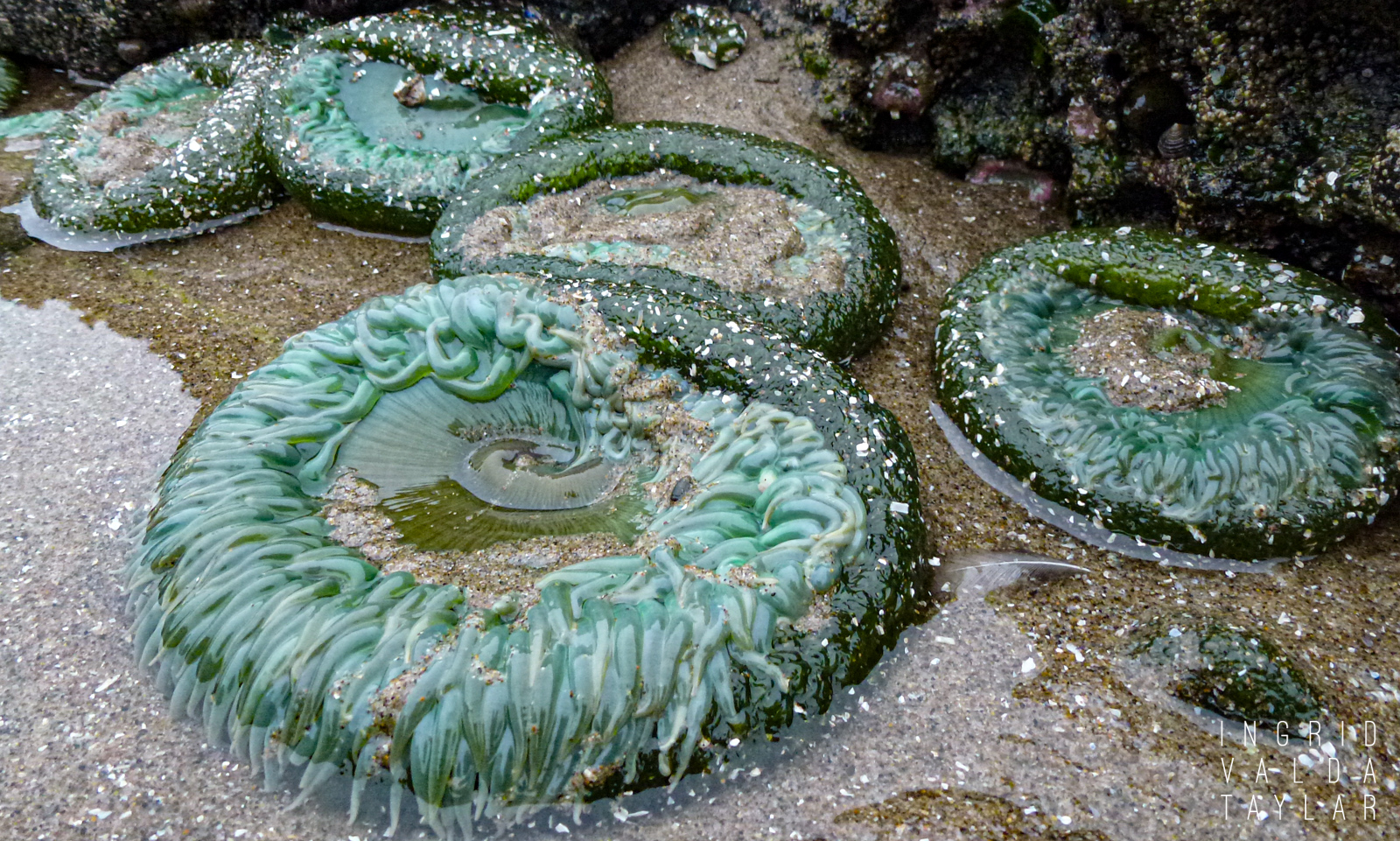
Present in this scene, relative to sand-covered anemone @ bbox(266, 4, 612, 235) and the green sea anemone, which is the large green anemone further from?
the green sea anemone

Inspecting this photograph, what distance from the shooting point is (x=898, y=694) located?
9.32 feet

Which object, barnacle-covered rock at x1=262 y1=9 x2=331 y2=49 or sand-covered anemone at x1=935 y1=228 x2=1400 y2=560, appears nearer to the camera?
sand-covered anemone at x1=935 y1=228 x2=1400 y2=560

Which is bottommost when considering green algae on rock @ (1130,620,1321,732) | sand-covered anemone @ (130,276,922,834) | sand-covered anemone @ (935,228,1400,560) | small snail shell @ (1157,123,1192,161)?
sand-covered anemone @ (130,276,922,834)

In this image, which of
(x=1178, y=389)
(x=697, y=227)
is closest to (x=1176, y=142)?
(x=1178, y=389)

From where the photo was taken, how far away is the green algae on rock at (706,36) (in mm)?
5828

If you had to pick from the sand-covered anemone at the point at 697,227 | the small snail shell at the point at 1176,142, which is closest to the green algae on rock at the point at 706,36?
the sand-covered anemone at the point at 697,227

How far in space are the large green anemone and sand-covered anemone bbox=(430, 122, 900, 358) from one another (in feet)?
5.03

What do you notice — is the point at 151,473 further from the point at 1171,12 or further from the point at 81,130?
the point at 1171,12

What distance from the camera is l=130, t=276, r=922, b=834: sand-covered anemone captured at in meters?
2.48

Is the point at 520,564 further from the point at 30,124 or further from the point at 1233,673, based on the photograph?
the point at 30,124

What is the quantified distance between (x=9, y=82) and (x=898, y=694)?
689 cm

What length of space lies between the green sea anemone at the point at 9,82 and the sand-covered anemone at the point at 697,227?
3.92 meters

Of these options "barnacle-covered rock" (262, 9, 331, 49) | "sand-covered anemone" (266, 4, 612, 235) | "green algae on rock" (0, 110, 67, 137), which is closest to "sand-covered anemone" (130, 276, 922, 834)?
"sand-covered anemone" (266, 4, 612, 235)

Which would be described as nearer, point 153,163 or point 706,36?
point 153,163
